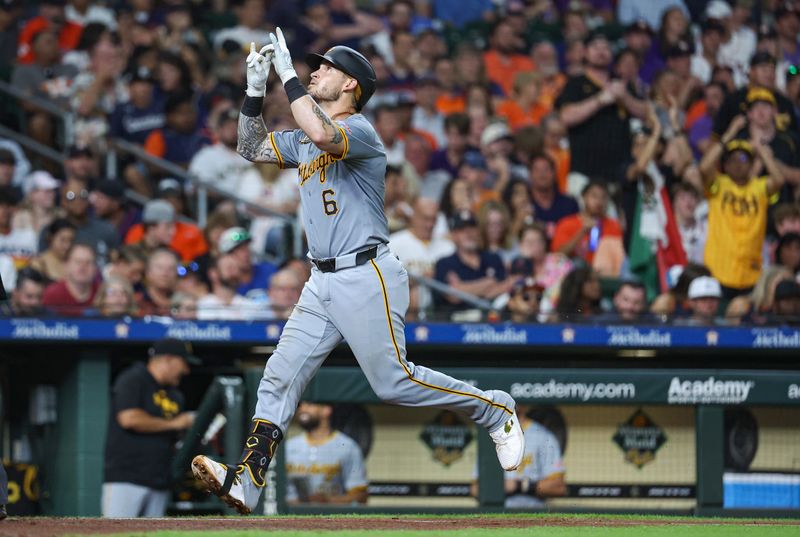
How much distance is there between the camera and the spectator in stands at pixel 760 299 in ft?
28.6

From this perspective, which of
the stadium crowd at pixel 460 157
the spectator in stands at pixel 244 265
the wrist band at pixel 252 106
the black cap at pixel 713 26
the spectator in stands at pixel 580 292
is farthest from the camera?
the black cap at pixel 713 26

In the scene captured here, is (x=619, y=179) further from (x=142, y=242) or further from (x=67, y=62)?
(x=67, y=62)

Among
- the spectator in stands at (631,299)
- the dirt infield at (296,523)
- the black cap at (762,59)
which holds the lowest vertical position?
the dirt infield at (296,523)

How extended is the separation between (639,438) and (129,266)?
3.76m

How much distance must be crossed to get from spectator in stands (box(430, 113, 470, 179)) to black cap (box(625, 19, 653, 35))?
217cm

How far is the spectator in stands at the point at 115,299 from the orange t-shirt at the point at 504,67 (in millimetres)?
4812

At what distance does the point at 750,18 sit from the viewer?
1295 centimetres

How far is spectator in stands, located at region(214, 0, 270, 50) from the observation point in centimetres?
1242

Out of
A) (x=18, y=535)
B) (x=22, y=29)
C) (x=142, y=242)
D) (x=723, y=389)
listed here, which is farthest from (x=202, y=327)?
(x=22, y=29)

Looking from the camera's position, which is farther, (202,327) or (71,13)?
(71,13)

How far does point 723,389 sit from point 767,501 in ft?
2.24

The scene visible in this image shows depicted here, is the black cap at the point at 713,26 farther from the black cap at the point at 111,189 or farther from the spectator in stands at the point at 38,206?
the spectator in stands at the point at 38,206

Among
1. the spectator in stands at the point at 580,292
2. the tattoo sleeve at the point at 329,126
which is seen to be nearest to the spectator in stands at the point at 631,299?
the spectator in stands at the point at 580,292

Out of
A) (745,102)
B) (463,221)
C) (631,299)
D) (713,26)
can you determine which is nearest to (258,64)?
(631,299)
